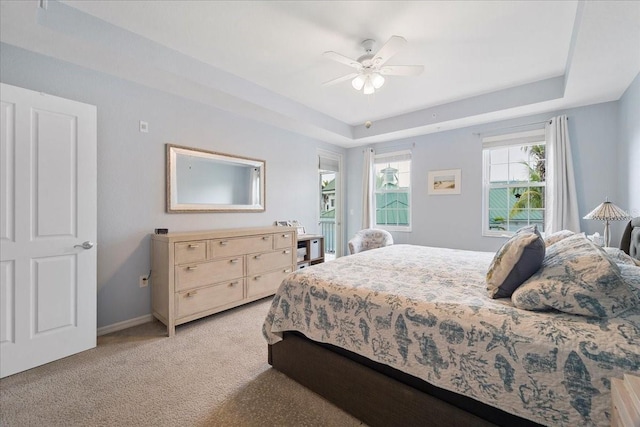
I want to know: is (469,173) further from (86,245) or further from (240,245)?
(86,245)

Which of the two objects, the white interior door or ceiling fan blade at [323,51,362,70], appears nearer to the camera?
the white interior door

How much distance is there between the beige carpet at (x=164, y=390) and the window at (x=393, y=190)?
3495 millimetres

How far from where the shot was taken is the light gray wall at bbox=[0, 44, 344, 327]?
92.3 inches

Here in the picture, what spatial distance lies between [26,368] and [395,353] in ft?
8.83

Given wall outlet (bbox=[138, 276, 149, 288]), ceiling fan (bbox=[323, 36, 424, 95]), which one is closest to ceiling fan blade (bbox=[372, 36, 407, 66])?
ceiling fan (bbox=[323, 36, 424, 95])

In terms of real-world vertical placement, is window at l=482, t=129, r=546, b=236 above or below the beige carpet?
above

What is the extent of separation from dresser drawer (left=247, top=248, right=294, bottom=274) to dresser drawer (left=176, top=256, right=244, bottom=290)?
0.14 m

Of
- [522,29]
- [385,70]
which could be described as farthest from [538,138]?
[385,70]

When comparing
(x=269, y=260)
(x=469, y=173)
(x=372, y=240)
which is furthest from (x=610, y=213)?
(x=269, y=260)

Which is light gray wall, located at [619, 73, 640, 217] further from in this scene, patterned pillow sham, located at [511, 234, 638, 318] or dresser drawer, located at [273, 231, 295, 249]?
dresser drawer, located at [273, 231, 295, 249]

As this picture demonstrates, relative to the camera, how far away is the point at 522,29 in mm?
2268

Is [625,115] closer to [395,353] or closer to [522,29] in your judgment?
[522,29]

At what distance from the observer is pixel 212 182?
3445 millimetres

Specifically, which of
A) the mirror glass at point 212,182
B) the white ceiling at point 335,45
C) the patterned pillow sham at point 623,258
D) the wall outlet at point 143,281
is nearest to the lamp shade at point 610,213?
the patterned pillow sham at point 623,258
